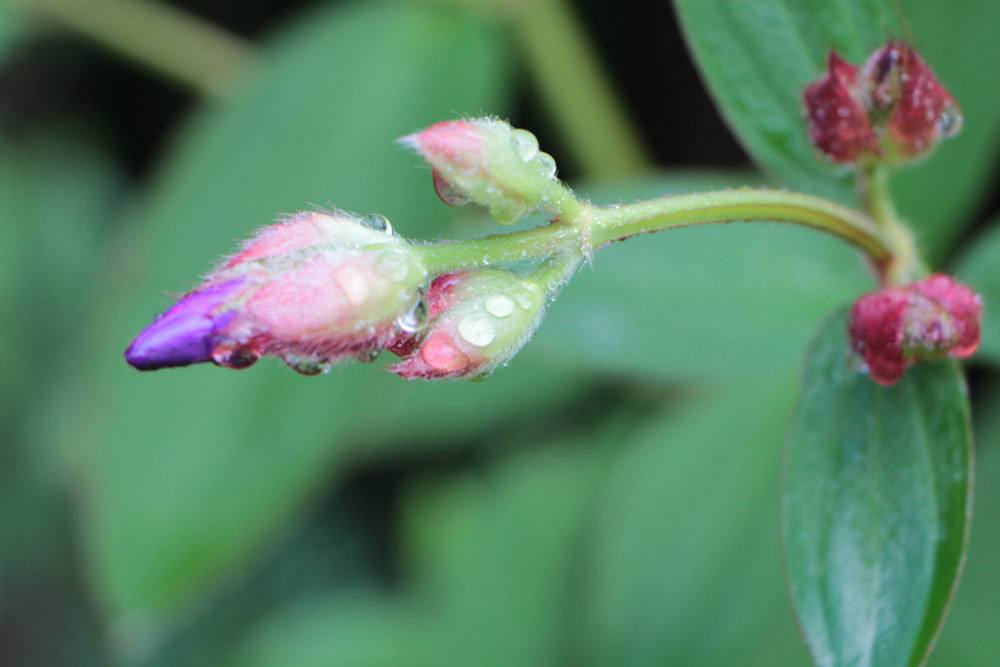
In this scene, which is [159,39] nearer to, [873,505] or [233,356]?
[233,356]

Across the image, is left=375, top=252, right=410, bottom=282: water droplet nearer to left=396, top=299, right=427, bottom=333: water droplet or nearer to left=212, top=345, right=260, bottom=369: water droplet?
left=396, top=299, right=427, bottom=333: water droplet

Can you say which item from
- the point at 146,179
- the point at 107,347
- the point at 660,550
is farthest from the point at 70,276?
the point at 660,550

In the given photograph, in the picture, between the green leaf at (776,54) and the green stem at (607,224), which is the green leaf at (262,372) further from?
the green stem at (607,224)

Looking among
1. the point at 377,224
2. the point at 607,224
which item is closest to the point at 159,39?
the point at 377,224

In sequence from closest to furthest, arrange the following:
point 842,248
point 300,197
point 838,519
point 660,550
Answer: point 838,519 < point 842,248 < point 660,550 < point 300,197

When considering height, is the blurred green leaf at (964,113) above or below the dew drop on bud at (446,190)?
above

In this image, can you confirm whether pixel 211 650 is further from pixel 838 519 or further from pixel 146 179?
pixel 838 519

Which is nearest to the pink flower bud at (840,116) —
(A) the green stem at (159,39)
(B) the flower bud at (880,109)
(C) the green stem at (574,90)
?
(B) the flower bud at (880,109)
